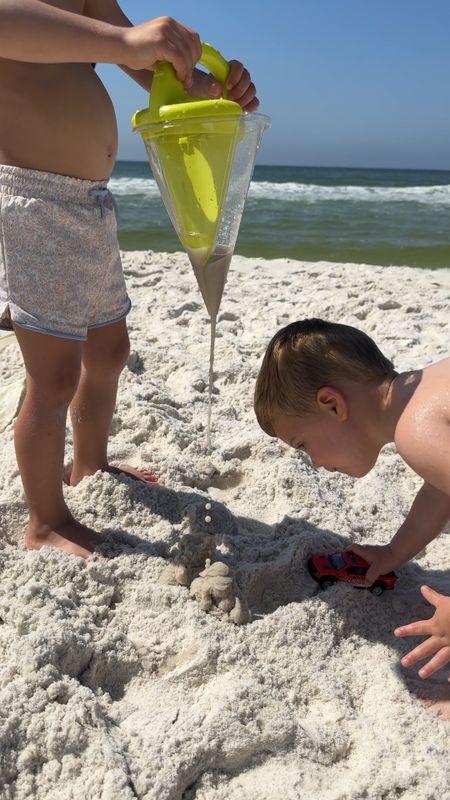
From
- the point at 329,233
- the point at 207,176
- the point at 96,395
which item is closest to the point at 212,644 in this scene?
the point at 96,395

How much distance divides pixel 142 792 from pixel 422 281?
141 inches

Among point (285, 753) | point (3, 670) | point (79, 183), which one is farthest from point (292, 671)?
point (79, 183)

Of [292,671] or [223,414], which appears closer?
[292,671]

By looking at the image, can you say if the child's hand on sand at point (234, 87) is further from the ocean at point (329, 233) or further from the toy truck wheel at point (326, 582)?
the ocean at point (329, 233)

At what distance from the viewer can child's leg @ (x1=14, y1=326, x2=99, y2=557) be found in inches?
62.2

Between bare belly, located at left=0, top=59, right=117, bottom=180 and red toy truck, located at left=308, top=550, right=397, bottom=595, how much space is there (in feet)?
3.27

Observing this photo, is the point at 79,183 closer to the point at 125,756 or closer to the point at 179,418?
the point at 179,418

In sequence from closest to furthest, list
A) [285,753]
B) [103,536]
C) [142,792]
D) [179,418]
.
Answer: [142,792]
[285,753]
[103,536]
[179,418]

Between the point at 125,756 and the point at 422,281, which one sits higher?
the point at 422,281

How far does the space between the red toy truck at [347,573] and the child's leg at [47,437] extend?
505mm

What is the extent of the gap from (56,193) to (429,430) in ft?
2.96

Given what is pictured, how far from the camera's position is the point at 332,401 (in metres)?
1.54

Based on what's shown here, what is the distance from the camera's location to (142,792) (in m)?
→ 1.09

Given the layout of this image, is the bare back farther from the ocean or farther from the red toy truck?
the ocean
